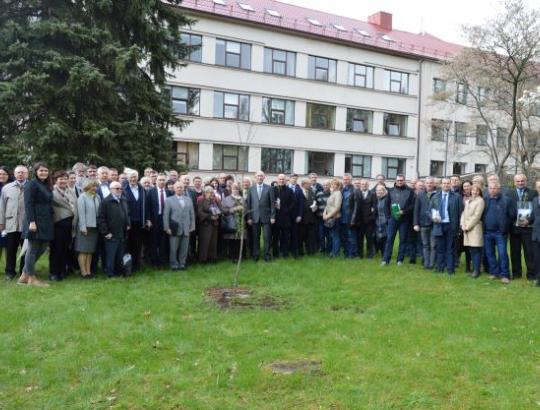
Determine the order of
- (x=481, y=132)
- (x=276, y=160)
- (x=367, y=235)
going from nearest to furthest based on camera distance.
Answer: (x=367, y=235) < (x=276, y=160) < (x=481, y=132)

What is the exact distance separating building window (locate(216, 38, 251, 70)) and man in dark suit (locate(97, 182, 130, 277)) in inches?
856

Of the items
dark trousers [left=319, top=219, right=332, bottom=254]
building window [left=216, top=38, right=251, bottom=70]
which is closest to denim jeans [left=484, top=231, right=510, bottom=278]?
dark trousers [left=319, top=219, right=332, bottom=254]

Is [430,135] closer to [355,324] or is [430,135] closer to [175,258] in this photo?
[175,258]

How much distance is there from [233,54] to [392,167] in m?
13.9

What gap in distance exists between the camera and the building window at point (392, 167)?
3622 centimetres

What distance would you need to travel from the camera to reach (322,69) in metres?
33.8

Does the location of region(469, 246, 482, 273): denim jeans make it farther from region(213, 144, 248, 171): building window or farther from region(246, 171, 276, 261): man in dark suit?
region(213, 144, 248, 171): building window

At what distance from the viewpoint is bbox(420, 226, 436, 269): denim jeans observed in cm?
1122

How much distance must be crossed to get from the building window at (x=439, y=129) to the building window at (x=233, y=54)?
1351 centimetres

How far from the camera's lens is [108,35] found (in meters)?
13.9

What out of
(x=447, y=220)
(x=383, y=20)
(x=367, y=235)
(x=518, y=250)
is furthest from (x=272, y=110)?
(x=518, y=250)

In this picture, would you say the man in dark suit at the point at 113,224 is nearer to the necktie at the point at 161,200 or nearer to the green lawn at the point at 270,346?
the green lawn at the point at 270,346

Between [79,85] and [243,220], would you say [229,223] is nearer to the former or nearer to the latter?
[243,220]

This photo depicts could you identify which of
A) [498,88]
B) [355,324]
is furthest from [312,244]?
[498,88]
